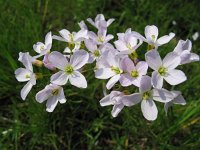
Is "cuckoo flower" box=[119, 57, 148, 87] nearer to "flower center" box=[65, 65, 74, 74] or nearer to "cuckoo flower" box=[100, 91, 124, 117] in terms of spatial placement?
"cuckoo flower" box=[100, 91, 124, 117]

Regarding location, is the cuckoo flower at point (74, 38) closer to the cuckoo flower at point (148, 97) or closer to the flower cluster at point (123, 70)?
the flower cluster at point (123, 70)

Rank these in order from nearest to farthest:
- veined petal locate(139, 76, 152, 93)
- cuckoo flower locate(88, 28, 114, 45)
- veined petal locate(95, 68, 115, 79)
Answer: veined petal locate(139, 76, 152, 93)
veined petal locate(95, 68, 115, 79)
cuckoo flower locate(88, 28, 114, 45)

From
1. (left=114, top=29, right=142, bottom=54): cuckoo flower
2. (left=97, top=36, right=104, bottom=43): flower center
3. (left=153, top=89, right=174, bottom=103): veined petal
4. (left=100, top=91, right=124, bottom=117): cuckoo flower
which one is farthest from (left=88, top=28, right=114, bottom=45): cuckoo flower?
(left=153, top=89, right=174, bottom=103): veined petal

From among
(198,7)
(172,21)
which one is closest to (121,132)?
(172,21)

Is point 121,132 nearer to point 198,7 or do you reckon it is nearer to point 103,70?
point 103,70

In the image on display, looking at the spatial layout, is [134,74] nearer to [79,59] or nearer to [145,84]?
[145,84]

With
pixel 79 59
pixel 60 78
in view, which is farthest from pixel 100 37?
pixel 60 78
